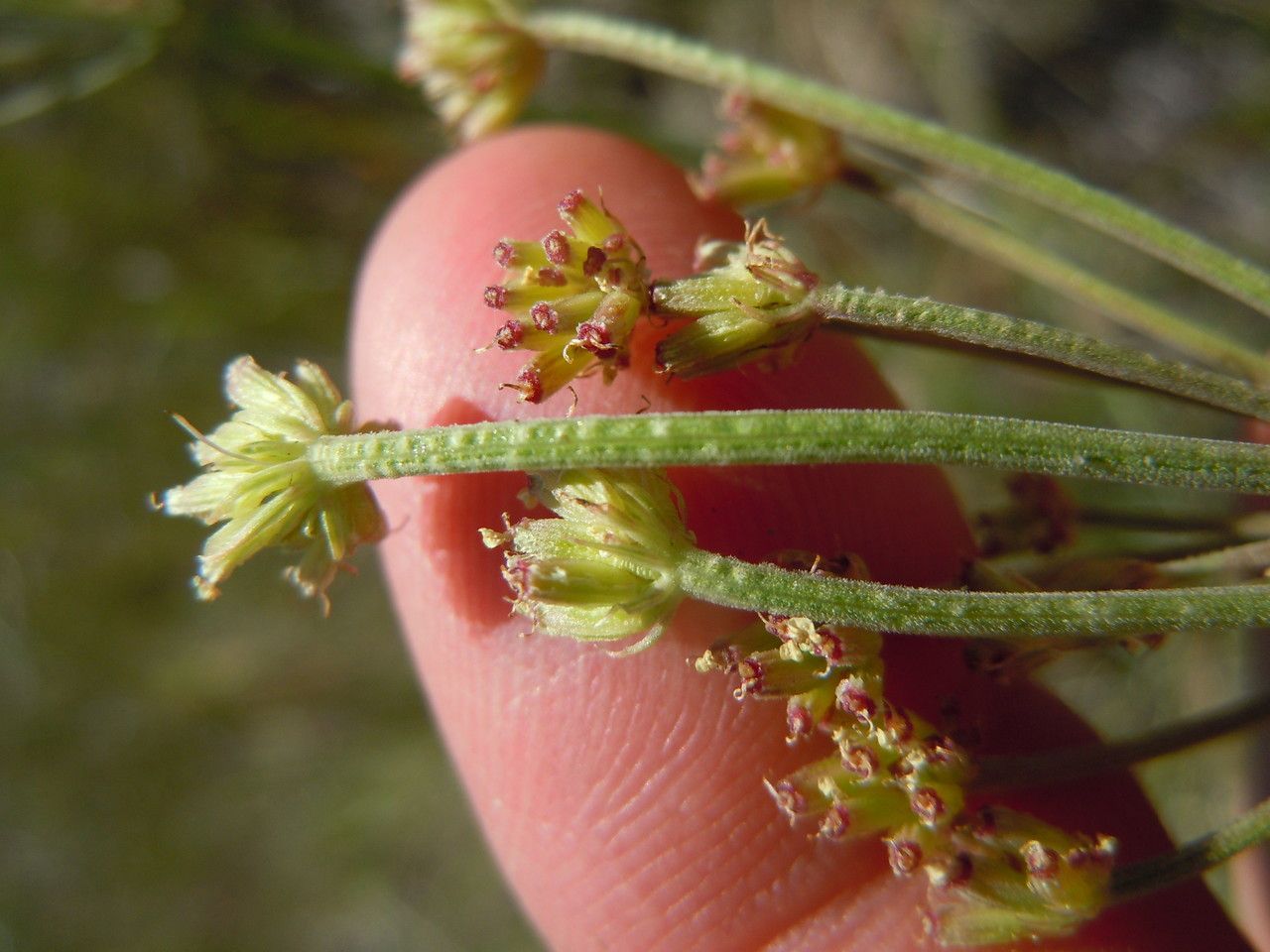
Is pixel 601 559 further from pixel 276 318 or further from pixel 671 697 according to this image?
pixel 276 318

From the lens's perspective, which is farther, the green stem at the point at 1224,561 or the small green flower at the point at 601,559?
the green stem at the point at 1224,561

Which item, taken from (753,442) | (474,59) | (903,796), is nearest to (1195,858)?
(903,796)

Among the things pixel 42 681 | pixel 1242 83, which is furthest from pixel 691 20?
pixel 42 681

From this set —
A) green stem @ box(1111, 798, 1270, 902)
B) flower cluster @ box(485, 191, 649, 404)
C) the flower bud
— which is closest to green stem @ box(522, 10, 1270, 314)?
flower cluster @ box(485, 191, 649, 404)

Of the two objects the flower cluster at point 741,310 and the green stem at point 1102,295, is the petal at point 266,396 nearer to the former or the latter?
the flower cluster at point 741,310

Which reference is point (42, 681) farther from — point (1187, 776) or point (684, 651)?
point (1187, 776)

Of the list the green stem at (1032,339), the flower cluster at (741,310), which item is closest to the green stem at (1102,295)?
the green stem at (1032,339)
